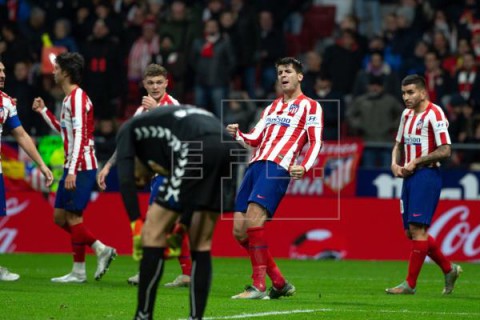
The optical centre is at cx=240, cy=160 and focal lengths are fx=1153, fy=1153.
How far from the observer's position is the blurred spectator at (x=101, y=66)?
72.6 feet

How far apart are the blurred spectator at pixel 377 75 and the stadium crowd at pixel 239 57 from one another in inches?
0.9

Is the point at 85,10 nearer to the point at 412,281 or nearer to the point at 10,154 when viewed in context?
the point at 10,154

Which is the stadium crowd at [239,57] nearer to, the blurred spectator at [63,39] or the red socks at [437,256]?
the blurred spectator at [63,39]

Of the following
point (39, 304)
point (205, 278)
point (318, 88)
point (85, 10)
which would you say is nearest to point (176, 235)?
point (205, 278)

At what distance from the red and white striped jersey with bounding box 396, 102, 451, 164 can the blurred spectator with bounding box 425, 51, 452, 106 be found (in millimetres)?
8123

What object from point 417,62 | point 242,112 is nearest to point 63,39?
point 242,112

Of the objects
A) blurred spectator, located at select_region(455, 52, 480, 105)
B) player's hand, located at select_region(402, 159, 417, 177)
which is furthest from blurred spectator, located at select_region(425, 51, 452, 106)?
player's hand, located at select_region(402, 159, 417, 177)

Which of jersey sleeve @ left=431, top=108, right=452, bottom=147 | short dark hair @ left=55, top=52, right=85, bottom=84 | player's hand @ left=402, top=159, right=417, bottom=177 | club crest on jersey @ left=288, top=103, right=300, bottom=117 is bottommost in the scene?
player's hand @ left=402, top=159, right=417, bottom=177

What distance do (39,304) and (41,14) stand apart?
13.5 metres

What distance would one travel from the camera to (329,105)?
20.2m

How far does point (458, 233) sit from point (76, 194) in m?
7.47

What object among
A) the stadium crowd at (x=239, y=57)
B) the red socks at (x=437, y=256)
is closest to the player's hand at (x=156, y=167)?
the red socks at (x=437, y=256)

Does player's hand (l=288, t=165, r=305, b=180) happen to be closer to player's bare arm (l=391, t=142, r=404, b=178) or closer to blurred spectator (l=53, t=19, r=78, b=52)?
player's bare arm (l=391, t=142, r=404, b=178)

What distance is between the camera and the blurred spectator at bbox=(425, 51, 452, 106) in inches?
823
